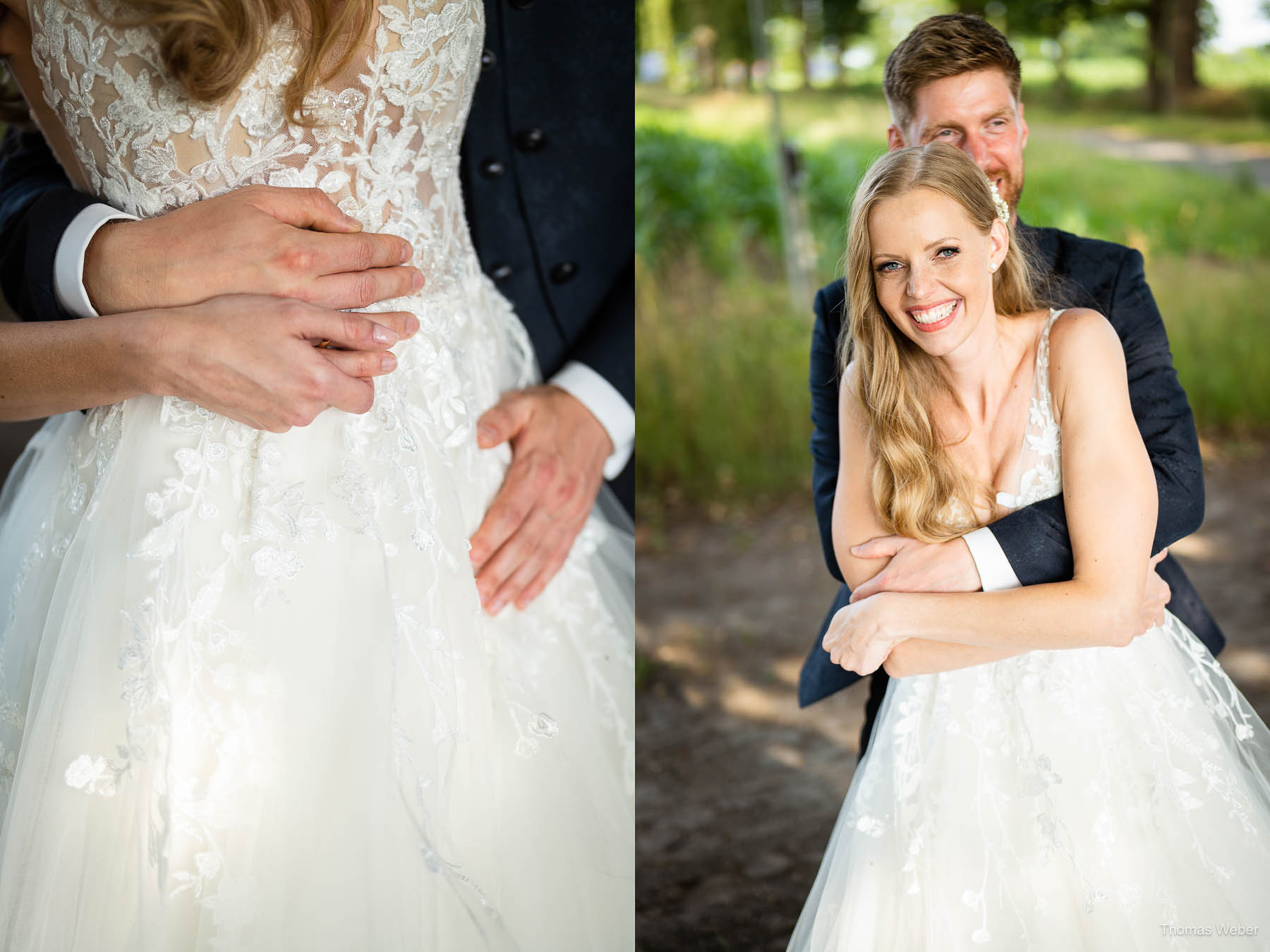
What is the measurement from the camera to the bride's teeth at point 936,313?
4.42 feet

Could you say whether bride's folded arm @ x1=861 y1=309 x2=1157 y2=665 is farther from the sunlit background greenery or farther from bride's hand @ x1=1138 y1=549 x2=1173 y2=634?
the sunlit background greenery

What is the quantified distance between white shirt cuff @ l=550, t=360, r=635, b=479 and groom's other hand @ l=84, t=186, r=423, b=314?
50 cm

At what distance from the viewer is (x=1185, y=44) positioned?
4.50m

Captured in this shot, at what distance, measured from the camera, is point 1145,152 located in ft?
16.0

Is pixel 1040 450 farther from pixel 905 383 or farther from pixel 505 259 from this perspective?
pixel 505 259

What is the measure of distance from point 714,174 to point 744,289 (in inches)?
32.2

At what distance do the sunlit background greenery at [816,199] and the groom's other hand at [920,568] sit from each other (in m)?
3.59

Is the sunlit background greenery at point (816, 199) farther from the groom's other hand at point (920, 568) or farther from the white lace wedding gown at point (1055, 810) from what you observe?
the groom's other hand at point (920, 568)

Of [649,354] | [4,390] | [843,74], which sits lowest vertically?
[649,354]

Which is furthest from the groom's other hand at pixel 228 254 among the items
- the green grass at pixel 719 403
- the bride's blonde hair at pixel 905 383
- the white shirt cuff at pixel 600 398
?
the green grass at pixel 719 403

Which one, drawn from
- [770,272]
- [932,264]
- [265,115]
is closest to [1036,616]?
[932,264]

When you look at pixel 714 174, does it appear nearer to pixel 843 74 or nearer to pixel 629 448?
pixel 843 74

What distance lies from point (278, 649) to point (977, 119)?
118cm

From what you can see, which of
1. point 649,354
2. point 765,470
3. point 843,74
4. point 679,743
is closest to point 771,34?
point 843,74
